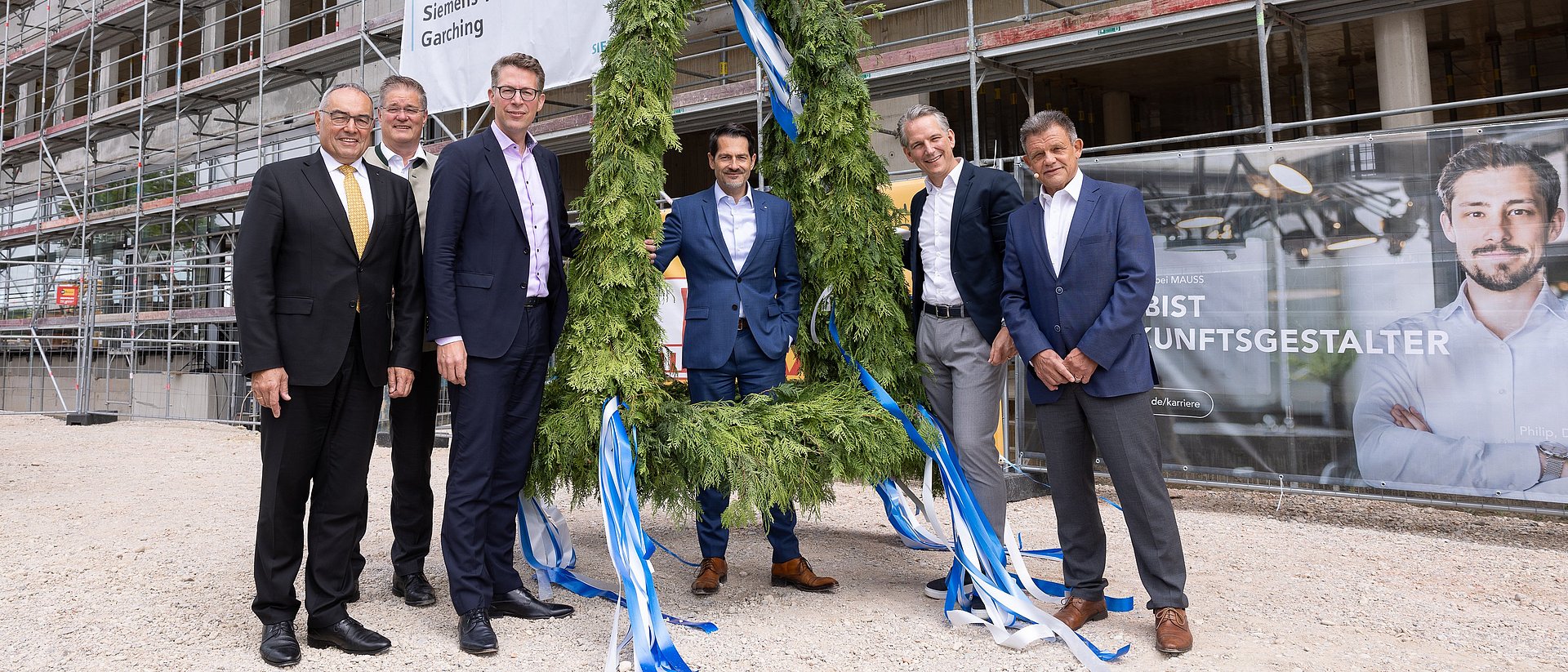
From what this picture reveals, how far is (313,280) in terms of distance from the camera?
3.09 meters

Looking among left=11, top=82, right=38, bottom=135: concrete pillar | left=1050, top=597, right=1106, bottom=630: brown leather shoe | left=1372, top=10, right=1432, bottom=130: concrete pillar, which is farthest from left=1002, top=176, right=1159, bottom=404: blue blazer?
left=11, top=82, right=38, bottom=135: concrete pillar

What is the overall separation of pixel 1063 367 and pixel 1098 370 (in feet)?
0.38

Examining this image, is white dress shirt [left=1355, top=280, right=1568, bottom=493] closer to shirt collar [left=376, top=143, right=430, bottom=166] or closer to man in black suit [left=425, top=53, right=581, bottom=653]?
man in black suit [left=425, top=53, right=581, bottom=653]

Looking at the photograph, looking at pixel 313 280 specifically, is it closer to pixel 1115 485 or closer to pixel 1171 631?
pixel 1115 485

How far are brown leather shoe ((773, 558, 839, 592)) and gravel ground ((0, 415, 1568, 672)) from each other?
0.08 meters

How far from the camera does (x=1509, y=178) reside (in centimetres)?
497

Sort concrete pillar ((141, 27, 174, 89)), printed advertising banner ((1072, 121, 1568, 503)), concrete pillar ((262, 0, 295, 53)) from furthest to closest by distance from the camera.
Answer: concrete pillar ((141, 27, 174, 89)) < concrete pillar ((262, 0, 295, 53)) < printed advertising banner ((1072, 121, 1568, 503))

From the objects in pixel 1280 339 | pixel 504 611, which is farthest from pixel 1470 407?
pixel 504 611

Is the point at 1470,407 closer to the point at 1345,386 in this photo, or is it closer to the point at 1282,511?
the point at 1345,386

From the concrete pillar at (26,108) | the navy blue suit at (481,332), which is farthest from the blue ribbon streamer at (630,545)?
the concrete pillar at (26,108)

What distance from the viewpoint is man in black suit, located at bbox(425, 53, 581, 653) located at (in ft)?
10.9

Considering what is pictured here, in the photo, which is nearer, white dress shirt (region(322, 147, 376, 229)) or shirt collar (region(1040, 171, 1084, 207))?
white dress shirt (region(322, 147, 376, 229))

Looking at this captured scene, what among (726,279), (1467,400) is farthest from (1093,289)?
(1467,400)

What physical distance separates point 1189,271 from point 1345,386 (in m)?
1.09
